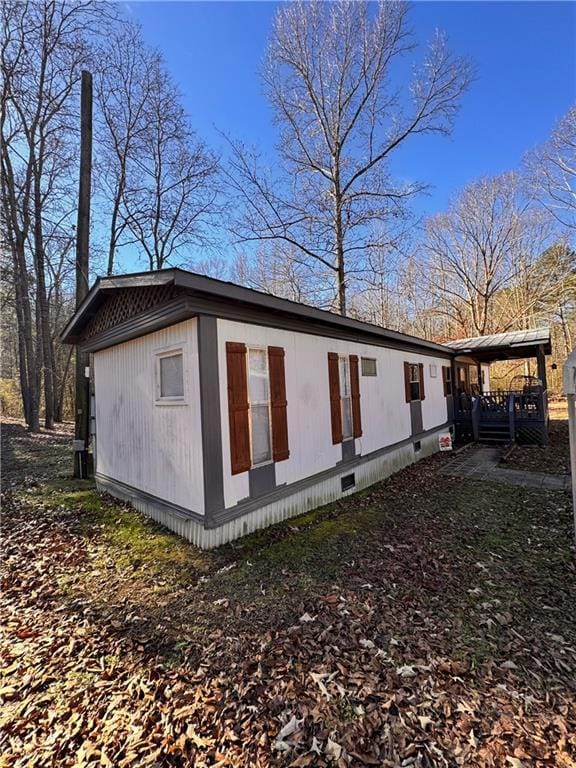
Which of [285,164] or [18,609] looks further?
[285,164]

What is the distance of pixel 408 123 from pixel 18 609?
51.4 ft

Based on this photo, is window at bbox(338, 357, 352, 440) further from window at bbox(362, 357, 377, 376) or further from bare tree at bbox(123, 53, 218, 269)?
bare tree at bbox(123, 53, 218, 269)

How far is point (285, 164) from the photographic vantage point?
517 inches

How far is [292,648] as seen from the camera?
101 inches

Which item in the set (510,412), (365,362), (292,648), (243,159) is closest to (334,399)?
(365,362)

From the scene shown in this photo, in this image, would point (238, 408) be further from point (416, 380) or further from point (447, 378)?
point (447, 378)

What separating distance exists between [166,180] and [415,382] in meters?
11.7

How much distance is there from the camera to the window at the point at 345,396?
6496 millimetres

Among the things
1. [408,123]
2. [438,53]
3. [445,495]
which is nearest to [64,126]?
[408,123]

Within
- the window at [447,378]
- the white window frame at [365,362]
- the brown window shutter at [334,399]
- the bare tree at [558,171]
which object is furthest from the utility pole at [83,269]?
the bare tree at [558,171]

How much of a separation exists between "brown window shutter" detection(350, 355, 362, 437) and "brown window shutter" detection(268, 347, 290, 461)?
2.02 meters

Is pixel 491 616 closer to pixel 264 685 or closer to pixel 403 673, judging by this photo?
pixel 403 673

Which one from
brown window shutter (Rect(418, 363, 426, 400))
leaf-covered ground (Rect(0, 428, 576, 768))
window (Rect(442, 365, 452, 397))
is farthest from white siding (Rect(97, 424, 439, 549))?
window (Rect(442, 365, 452, 397))

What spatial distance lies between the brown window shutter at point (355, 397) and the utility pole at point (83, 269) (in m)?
5.15
